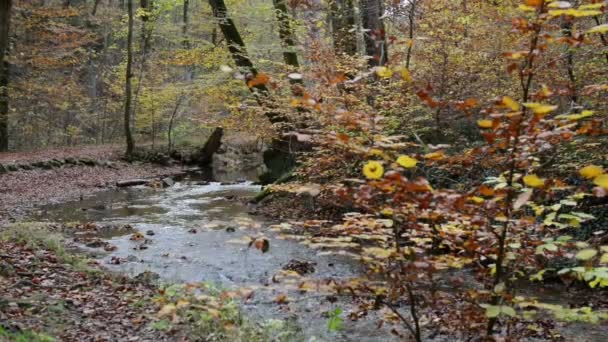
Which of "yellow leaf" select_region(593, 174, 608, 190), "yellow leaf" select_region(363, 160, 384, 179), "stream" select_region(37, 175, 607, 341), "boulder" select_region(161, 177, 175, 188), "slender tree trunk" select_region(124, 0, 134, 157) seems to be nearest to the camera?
"yellow leaf" select_region(593, 174, 608, 190)

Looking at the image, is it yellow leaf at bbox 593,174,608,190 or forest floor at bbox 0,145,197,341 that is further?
forest floor at bbox 0,145,197,341

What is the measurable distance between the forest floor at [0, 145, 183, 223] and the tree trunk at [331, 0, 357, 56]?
27.1 ft

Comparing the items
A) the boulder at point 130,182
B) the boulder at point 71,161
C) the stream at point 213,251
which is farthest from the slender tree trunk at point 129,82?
the stream at point 213,251

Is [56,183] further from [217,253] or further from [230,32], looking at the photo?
[217,253]

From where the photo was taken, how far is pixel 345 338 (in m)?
5.00

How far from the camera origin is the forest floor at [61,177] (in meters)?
13.3

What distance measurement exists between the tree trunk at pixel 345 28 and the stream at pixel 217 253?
4.65 metres

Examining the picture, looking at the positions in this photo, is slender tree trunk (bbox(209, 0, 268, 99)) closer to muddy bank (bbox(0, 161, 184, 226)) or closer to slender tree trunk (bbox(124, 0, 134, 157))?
muddy bank (bbox(0, 161, 184, 226))

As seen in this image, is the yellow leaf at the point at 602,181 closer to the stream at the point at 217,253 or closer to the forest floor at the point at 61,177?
the stream at the point at 217,253

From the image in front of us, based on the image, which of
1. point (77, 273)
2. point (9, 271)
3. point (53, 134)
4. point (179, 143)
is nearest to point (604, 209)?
point (77, 273)

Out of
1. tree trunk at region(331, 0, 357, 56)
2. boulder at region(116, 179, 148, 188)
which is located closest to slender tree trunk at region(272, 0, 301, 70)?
tree trunk at region(331, 0, 357, 56)

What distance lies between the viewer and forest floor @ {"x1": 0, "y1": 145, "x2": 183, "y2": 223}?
1330cm

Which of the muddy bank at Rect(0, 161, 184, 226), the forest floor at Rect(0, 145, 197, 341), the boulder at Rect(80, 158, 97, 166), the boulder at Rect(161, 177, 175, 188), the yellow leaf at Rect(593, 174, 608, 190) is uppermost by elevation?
the yellow leaf at Rect(593, 174, 608, 190)

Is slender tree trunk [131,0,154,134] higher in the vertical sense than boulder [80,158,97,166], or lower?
higher
